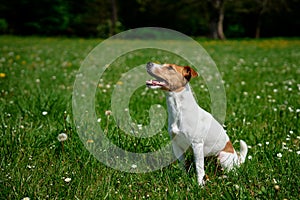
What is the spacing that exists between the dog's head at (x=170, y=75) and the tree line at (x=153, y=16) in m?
27.8

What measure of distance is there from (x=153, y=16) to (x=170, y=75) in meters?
37.3

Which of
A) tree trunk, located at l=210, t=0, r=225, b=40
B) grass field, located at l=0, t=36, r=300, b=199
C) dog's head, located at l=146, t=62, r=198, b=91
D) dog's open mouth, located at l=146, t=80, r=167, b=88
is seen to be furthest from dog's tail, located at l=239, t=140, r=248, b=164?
tree trunk, located at l=210, t=0, r=225, b=40

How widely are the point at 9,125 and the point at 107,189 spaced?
63.4 inches

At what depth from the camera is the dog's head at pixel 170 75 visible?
264 cm

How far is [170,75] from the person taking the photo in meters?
2.66

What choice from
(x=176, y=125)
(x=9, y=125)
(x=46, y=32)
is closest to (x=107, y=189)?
(x=176, y=125)

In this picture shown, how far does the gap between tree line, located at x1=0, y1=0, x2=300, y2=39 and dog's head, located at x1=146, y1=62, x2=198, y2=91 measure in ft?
91.3

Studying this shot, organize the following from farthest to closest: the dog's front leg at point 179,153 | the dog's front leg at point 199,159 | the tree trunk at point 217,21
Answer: the tree trunk at point 217,21
the dog's front leg at point 179,153
the dog's front leg at point 199,159

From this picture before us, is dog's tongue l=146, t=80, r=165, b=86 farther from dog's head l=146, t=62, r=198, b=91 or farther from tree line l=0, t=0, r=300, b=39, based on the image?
tree line l=0, t=0, r=300, b=39

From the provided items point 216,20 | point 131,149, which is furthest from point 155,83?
point 216,20

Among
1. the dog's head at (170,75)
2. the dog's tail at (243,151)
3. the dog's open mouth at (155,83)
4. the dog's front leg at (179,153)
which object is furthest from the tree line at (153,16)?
the dog's open mouth at (155,83)

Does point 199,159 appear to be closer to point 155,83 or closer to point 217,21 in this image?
point 155,83

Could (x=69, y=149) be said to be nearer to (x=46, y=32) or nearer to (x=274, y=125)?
(x=274, y=125)

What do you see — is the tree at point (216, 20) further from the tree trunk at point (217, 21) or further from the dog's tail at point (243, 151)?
the dog's tail at point (243, 151)
